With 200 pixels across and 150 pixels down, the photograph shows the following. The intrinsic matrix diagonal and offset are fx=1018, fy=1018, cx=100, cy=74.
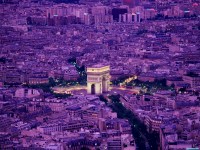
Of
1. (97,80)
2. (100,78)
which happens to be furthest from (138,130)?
(100,78)

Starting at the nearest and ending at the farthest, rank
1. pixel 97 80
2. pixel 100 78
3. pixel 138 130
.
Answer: pixel 138 130 → pixel 97 80 → pixel 100 78

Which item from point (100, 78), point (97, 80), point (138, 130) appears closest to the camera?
point (138, 130)

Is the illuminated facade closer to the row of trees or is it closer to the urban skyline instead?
the urban skyline

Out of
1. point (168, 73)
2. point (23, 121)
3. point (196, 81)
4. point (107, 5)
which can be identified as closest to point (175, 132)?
point (23, 121)

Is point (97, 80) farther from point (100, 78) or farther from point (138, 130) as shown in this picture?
point (138, 130)

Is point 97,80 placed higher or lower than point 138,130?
higher

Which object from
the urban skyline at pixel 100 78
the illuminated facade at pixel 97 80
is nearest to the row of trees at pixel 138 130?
the urban skyline at pixel 100 78

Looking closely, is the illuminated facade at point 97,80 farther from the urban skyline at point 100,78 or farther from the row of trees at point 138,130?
the row of trees at point 138,130

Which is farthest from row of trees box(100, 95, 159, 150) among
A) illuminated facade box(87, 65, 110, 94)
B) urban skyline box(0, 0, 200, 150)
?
illuminated facade box(87, 65, 110, 94)

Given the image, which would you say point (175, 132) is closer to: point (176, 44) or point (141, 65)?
point (141, 65)
